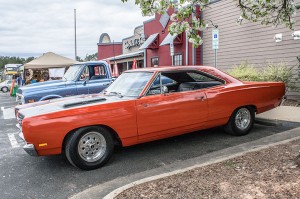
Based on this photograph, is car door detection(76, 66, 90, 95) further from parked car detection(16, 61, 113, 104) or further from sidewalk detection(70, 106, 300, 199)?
sidewalk detection(70, 106, 300, 199)

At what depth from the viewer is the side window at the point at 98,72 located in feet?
30.3

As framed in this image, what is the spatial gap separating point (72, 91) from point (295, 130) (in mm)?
5780

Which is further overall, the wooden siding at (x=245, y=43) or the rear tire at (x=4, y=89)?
the rear tire at (x=4, y=89)

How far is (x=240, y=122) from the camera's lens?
20.1 feet

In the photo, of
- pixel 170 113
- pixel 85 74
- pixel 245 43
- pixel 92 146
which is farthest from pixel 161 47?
pixel 92 146

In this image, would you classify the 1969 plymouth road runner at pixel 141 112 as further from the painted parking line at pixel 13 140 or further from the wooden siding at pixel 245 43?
the wooden siding at pixel 245 43

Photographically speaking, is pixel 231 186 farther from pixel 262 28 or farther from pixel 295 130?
pixel 262 28

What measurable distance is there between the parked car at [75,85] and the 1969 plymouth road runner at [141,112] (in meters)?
3.01

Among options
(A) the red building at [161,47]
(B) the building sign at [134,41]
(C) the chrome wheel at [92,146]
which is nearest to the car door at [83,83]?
(A) the red building at [161,47]

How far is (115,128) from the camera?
4605mm

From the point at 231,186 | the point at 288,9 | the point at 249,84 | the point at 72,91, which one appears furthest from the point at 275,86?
the point at 72,91

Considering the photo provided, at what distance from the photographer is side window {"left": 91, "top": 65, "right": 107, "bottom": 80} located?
9.23 meters

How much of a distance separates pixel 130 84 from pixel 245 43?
8.77 meters

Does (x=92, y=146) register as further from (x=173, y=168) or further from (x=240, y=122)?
(x=240, y=122)
